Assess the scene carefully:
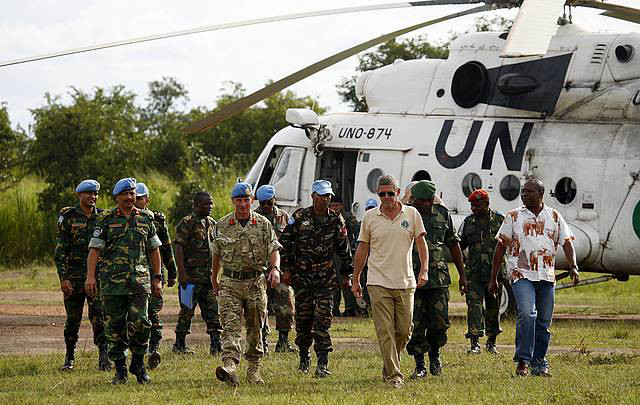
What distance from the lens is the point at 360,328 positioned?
15828 mm

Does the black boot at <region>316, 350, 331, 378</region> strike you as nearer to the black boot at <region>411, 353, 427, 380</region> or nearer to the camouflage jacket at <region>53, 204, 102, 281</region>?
the black boot at <region>411, 353, 427, 380</region>

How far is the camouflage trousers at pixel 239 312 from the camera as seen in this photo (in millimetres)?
10445

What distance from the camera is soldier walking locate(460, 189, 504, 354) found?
12.9 meters

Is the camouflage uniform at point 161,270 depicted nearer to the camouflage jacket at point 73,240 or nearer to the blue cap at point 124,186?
the blue cap at point 124,186

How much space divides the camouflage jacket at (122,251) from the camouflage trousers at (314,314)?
1495mm

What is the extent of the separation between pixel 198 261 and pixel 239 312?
2.49m

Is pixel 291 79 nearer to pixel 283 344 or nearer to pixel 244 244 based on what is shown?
pixel 283 344

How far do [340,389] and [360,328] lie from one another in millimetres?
5685

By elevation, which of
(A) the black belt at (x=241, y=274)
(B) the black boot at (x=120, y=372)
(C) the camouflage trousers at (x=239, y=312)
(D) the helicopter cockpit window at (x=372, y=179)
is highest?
(D) the helicopter cockpit window at (x=372, y=179)

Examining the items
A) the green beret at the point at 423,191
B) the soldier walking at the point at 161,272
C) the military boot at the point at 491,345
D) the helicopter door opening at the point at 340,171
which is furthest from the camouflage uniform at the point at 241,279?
the helicopter door opening at the point at 340,171

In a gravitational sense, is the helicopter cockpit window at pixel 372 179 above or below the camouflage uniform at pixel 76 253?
above

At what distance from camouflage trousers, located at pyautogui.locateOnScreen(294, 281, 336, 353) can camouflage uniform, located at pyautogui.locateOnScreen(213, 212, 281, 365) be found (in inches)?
24.2

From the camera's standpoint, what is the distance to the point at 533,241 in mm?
10680

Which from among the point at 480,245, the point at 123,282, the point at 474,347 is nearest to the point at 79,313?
the point at 123,282
